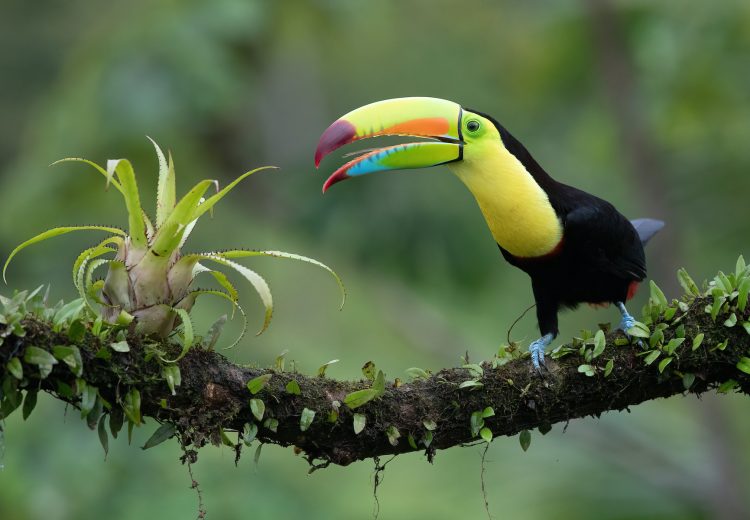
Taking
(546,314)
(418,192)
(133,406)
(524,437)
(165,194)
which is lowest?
(418,192)

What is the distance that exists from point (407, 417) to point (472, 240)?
5308 millimetres

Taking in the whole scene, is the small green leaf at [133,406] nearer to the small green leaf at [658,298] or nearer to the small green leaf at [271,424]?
the small green leaf at [271,424]

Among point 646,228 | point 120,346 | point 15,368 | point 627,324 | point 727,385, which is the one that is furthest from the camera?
point 646,228

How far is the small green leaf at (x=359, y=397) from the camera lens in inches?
105

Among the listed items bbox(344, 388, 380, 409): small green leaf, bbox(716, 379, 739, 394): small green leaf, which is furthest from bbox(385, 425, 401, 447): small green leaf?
bbox(716, 379, 739, 394): small green leaf

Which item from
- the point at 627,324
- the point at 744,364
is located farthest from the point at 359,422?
the point at 744,364

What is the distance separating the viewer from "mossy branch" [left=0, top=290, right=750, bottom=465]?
244 cm

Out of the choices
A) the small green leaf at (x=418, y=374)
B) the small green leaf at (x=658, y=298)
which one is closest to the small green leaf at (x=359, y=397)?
the small green leaf at (x=418, y=374)

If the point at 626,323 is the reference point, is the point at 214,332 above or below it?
above

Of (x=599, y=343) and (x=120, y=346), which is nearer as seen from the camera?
(x=120, y=346)

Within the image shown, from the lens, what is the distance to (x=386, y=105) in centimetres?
327

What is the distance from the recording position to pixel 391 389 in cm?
280

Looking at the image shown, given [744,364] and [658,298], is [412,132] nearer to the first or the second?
[658,298]

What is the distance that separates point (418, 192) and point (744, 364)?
5.79 m
